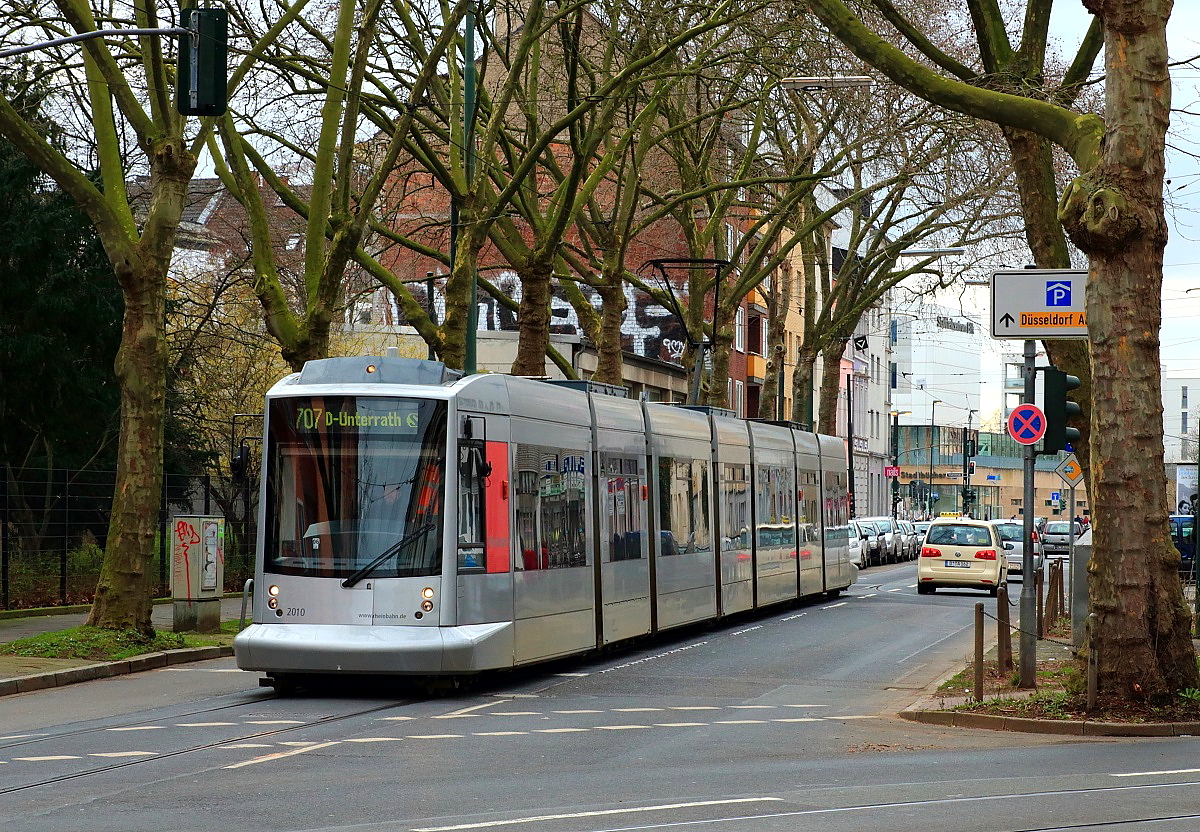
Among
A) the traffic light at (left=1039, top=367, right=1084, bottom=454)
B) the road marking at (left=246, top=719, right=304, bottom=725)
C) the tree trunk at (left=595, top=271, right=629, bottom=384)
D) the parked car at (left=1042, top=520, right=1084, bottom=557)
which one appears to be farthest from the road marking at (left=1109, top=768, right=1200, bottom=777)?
the parked car at (left=1042, top=520, right=1084, bottom=557)

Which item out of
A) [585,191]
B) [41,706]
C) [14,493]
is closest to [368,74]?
[585,191]

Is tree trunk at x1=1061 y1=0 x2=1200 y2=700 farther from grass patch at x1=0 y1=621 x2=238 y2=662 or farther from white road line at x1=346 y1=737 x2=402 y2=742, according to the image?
grass patch at x1=0 y1=621 x2=238 y2=662

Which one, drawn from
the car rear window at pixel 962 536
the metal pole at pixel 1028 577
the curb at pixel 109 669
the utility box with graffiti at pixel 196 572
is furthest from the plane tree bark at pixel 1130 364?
the car rear window at pixel 962 536

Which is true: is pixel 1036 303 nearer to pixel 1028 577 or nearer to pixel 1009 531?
pixel 1028 577

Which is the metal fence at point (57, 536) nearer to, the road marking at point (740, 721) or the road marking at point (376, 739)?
the road marking at point (740, 721)

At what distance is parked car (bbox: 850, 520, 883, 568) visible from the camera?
5482 centimetres

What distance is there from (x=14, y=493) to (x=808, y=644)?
11975 millimetres

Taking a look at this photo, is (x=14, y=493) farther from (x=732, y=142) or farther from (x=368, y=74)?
(x=732, y=142)

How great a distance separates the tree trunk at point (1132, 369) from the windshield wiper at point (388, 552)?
19.5ft

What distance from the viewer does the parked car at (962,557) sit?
122ft

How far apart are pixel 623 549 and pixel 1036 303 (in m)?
6.20

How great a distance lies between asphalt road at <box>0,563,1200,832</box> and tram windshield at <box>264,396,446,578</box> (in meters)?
1.29

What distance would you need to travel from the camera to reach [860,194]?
3719cm

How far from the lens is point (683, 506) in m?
23.5
